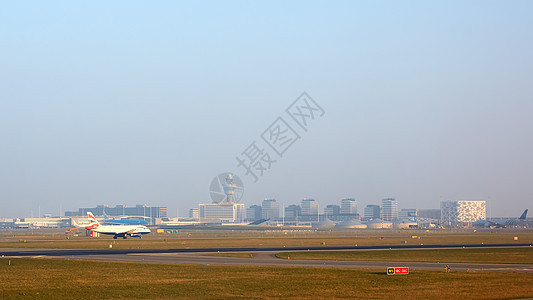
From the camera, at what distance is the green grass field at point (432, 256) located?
78.9 m

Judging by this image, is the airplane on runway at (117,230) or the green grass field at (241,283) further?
the airplane on runway at (117,230)

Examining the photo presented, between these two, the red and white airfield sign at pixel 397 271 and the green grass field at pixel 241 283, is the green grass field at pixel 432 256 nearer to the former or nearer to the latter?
the green grass field at pixel 241 283

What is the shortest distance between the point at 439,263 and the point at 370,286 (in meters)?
26.0

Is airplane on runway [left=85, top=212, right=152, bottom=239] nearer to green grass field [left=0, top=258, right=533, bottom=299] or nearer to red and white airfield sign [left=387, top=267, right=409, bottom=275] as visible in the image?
green grass field [left=0, top=258, right=533, bottom=299]

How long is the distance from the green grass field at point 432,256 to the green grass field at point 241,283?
18214mm

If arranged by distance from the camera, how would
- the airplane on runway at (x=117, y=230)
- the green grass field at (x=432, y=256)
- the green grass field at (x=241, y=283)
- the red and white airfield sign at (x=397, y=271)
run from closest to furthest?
the green grass field at (x=241, y=283) → the red and white airfield sign at (x=397, y=271) → the green grass field at (x=432, y=256) → the airplane on runway at (x=117, y=230)

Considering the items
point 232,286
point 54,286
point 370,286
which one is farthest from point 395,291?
point 54,286

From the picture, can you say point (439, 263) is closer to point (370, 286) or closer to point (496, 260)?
point (496, 260)

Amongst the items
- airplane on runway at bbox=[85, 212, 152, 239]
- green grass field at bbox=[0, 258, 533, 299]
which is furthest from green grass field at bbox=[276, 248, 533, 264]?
airplane on runway at bbox=[85, 212, 152, 239]

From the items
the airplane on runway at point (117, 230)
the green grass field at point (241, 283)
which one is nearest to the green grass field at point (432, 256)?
the green grass field at point (241, 283)

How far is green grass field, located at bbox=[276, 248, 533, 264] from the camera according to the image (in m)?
78.9

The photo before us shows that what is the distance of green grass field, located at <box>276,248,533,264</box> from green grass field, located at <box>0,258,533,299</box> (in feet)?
59.8

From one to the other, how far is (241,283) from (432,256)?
4090 centimetres

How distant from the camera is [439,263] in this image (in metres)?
73.1
